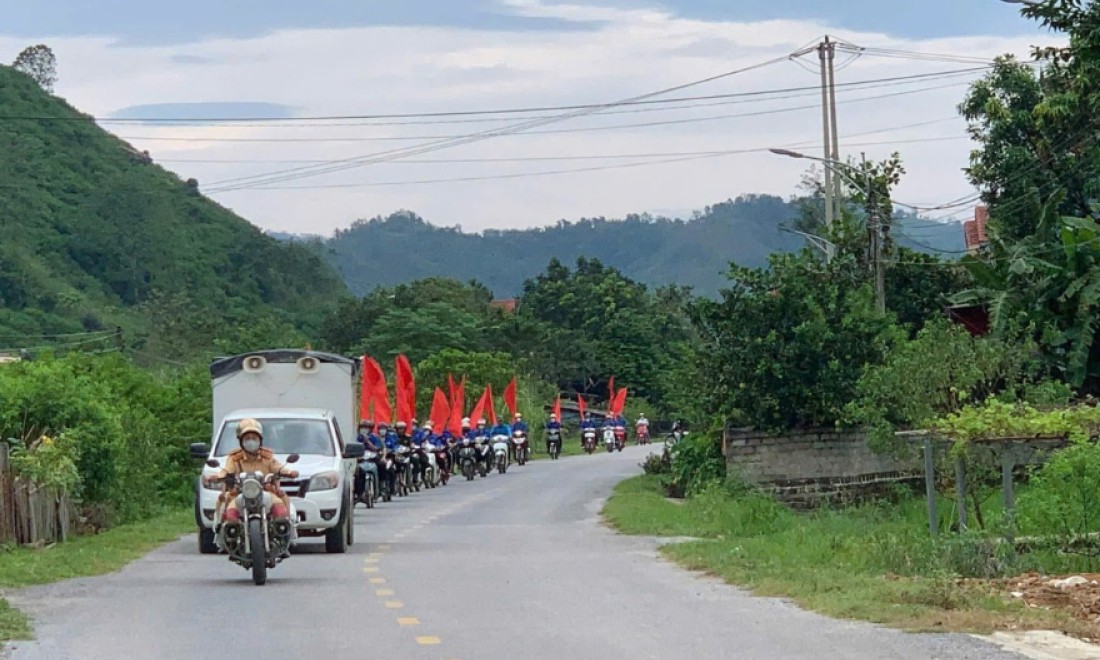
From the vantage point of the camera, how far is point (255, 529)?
54.4ft

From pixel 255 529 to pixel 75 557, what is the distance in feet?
14.3

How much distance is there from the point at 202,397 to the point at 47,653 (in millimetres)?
24986

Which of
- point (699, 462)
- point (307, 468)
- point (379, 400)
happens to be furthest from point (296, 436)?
point (379, 400)

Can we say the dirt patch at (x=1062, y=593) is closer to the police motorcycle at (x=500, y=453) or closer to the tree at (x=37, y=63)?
the police motorcycle at (x=500, y=453)

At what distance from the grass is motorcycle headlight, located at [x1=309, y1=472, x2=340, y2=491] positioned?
7.74ft

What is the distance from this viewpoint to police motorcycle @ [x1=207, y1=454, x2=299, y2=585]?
16.6 meters

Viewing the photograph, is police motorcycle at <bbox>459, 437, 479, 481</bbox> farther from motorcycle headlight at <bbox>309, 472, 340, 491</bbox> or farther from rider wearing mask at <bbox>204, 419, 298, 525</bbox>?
rider wearing mask at <bbox>204, 419, 298, 525</bbox>

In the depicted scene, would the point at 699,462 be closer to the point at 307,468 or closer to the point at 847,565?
the point at 307,468

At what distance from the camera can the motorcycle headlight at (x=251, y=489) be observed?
1666 cm

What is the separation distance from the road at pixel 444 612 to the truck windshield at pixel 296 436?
1297 millimetres

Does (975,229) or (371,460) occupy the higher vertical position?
(975,229)

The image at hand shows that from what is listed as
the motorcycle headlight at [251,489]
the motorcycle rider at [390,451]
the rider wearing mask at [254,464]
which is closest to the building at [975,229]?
the motorcycle rider at [390,451]

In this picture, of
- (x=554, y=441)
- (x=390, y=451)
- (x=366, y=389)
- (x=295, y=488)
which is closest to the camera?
(x=295, y=488)

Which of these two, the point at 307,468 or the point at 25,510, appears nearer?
the point at 307,468
